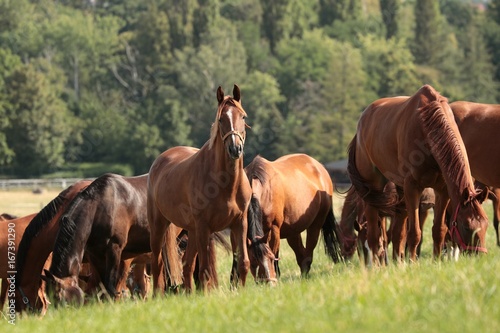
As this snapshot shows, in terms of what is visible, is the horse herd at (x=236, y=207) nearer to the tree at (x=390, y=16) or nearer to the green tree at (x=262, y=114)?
the green tree at (x=262, y=114)

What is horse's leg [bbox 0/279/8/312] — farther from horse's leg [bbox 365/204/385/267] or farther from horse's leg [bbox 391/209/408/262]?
horse's leg [bbox 391/209/408/262]

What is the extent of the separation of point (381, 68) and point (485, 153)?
84428mm

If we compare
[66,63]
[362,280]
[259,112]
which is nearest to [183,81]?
[259,112]

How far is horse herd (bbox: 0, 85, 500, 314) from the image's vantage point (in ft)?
35.7

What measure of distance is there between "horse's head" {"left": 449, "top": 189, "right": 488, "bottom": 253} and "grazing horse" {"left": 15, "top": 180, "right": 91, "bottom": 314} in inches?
187

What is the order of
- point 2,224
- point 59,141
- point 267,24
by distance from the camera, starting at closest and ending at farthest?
point 2,224, point 59,141, point 267,24

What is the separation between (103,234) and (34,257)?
88cm

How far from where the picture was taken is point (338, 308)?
7527 mm

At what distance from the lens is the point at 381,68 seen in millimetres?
96312

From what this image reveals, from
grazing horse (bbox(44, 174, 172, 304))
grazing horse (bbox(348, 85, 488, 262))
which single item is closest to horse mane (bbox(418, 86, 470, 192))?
grazing horse (bbox(348, 85, 488, 262))

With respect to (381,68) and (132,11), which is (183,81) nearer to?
(381,68)

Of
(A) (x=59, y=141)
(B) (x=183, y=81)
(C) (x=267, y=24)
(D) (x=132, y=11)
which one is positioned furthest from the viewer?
(D) (x=132, y=11)

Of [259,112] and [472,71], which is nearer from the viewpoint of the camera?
[259,112]

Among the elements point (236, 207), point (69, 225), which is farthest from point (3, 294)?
point (236, 207)
